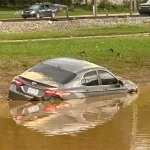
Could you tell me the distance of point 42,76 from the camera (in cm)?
1538

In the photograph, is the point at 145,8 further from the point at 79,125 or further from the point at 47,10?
the point at 79,125

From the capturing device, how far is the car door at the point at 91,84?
52.3 ft

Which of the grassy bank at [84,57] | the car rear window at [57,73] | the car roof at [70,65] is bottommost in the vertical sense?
the grassy bank at [84,57]

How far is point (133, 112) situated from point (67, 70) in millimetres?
2362

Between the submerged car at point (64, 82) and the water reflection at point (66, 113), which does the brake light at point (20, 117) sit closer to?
the water reflection at point (66, 113)

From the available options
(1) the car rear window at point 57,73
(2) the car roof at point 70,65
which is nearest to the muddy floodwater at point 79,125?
(1) the car rear window at point 57,73

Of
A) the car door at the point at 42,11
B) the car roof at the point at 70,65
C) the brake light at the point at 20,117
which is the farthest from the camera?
the car door at the point at 42,11

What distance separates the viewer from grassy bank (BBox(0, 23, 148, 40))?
2997 cm

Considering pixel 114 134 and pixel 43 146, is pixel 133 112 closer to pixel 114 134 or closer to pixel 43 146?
pixel 114 134

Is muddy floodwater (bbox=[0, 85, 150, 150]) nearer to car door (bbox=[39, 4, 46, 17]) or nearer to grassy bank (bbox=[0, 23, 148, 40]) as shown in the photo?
grassy bank (bbox=[0, 23, 148, 40])

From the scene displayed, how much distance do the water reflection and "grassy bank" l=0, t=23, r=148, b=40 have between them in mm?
13973

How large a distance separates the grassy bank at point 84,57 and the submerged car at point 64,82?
2639mm

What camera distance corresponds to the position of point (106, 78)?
16562 mm

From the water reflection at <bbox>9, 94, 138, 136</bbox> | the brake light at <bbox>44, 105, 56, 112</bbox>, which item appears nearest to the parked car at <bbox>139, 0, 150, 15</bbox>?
the water reflection at <bbox>9, 94, 138, 136</bbox>
